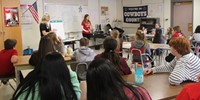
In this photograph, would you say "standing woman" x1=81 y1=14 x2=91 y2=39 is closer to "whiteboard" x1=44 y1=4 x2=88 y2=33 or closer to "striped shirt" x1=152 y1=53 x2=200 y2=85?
"whiteboard" x1=44 y1=4 x2=88 y2=33

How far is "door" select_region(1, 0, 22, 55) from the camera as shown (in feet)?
23.9

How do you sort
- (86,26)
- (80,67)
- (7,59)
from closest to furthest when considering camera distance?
(80,67), (7,59), (86,26)

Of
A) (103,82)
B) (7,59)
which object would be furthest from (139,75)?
(7,59)

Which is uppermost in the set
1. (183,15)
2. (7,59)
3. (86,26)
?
(183,15)

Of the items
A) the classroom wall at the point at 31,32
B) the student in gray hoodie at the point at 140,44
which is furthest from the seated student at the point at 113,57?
the classroom wall at the point at 31,32

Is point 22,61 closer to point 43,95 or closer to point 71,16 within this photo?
point 43,95

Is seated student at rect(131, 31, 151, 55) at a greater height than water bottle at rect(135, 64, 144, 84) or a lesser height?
greater

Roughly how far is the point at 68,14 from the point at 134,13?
11.0 ft

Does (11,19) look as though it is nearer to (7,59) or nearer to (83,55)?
(7,59)

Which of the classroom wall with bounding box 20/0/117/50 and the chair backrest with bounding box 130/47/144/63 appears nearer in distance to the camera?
the chair backrest with bounding box 130/47/144/63

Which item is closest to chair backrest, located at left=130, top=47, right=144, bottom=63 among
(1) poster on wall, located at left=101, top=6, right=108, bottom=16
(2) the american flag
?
(2) the american flag

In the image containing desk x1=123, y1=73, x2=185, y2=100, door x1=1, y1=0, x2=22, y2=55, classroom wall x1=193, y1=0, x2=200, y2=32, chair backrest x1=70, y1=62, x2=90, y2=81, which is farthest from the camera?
classroom wall x1=193, y1=0, x2=200, y2=32

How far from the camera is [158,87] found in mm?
2441

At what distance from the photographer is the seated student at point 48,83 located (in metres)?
1.80
